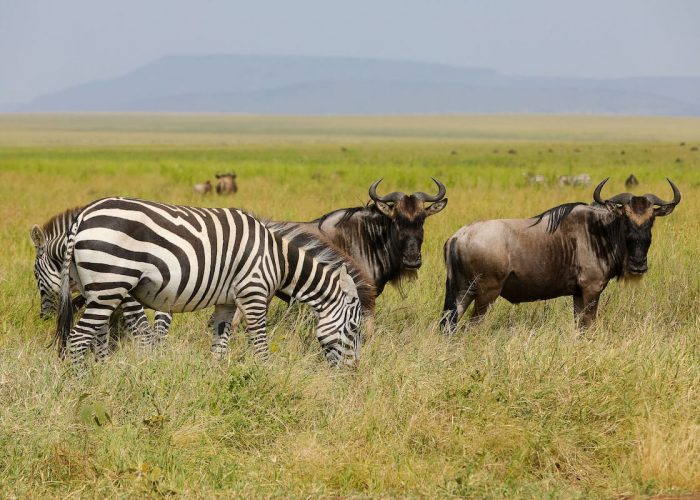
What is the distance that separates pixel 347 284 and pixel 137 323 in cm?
170

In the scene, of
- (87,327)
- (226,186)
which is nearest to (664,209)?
(87,327)

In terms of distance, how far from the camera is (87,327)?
270 inches

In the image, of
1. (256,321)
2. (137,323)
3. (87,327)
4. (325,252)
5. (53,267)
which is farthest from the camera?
(53,267)

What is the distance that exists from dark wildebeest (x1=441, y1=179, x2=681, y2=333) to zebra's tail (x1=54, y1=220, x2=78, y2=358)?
125 inches

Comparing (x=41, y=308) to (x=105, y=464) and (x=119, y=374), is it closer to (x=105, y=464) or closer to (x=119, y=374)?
(x=119, y=374)

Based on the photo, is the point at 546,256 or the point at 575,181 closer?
the point at 546,256

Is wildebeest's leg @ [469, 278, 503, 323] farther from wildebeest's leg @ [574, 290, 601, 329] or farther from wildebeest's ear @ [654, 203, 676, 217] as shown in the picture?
wildebeest's ear @ [654, 203, 676, 217]

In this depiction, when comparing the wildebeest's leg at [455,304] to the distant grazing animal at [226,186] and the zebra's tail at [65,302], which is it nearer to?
the zebra's tail at [65,302]

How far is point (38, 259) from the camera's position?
8.84 metres

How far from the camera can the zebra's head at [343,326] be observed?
7227 millimetres

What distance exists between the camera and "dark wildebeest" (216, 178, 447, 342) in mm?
8336

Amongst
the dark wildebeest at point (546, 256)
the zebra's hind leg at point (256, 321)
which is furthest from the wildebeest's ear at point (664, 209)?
the zebra's hind leg at point (256, 321)

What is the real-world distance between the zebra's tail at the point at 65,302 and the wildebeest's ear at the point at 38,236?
209 centimetres

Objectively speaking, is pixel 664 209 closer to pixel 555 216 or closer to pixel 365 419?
pixel 555 216
